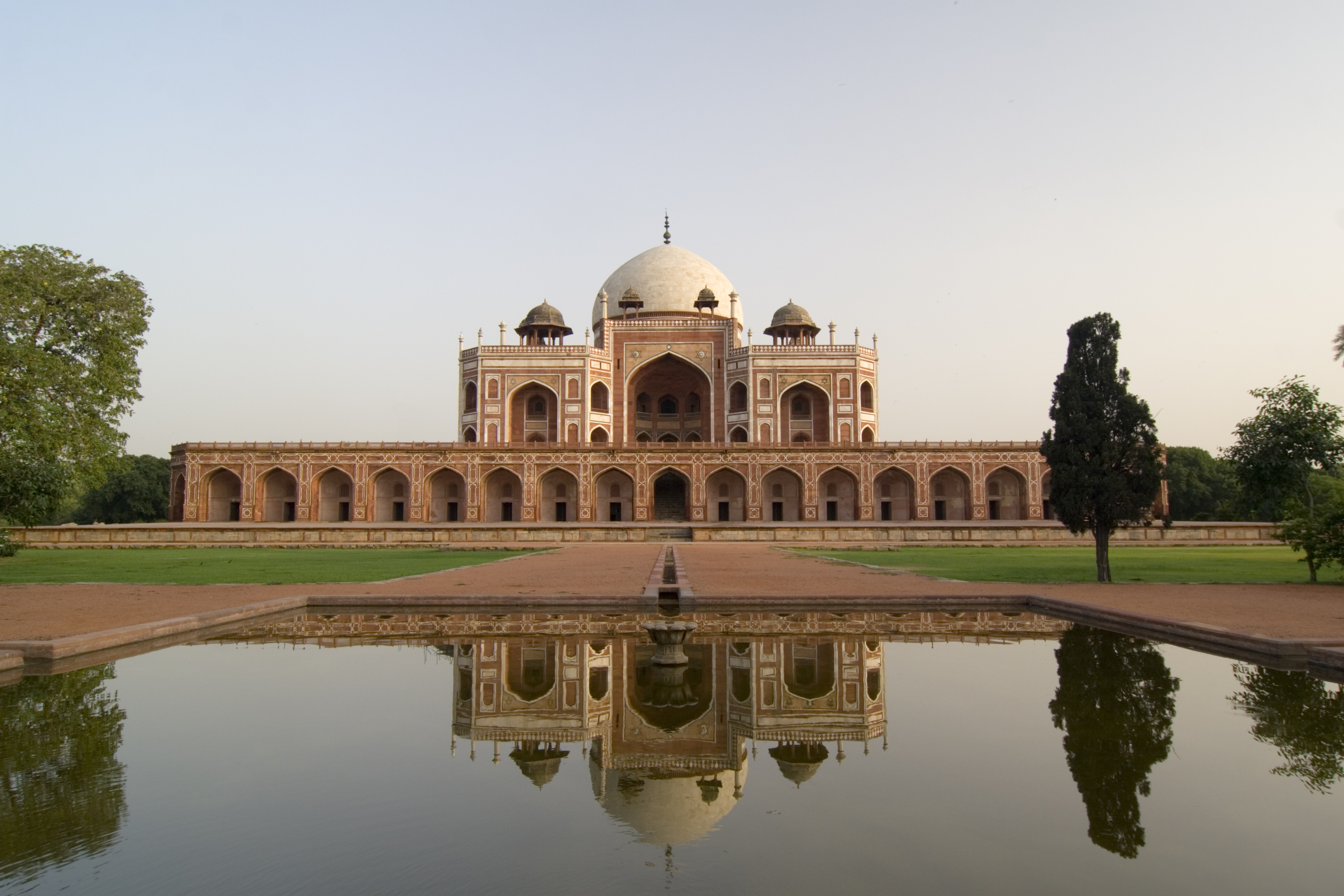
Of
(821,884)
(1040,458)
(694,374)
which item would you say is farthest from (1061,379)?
(694,374)

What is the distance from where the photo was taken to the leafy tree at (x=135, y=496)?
122 feet

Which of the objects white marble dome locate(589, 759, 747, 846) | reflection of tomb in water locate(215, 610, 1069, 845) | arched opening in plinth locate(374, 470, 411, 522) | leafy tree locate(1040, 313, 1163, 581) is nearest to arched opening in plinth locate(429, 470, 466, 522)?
arched opening in plinth locate(374, 470, 411, 522)

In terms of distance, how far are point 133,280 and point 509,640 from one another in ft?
50.3

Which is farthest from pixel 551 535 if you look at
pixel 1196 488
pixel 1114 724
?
pixel 1196 488

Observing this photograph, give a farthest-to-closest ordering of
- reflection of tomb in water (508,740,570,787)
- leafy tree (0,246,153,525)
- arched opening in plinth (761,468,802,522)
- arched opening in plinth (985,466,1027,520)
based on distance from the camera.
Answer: arched opening in plinth (761,468,802,522) < arched opening in plinth (985,466,1027,520) < leafy tree (0,246,153,525) < reflection of tomb in water (508,740,570,787)

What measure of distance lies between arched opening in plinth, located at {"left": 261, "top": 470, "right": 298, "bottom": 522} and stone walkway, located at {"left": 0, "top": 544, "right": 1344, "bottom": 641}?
20401 millimetres

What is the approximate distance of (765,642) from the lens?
6.12m

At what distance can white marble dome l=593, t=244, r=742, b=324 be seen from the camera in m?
36.4

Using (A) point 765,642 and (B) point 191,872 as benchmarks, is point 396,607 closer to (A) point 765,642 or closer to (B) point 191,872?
(A) point 765,642

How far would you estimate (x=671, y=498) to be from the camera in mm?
32281

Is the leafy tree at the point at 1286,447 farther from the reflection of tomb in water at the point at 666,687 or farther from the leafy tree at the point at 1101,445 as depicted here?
the reflection of tomb in water at the point at 666,687

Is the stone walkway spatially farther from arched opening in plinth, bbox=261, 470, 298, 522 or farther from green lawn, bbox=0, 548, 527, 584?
arched opening in plinth, bbox=261, 470, 298, 522

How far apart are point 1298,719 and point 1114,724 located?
814 millimetres

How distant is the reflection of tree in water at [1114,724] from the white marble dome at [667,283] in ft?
100.0
